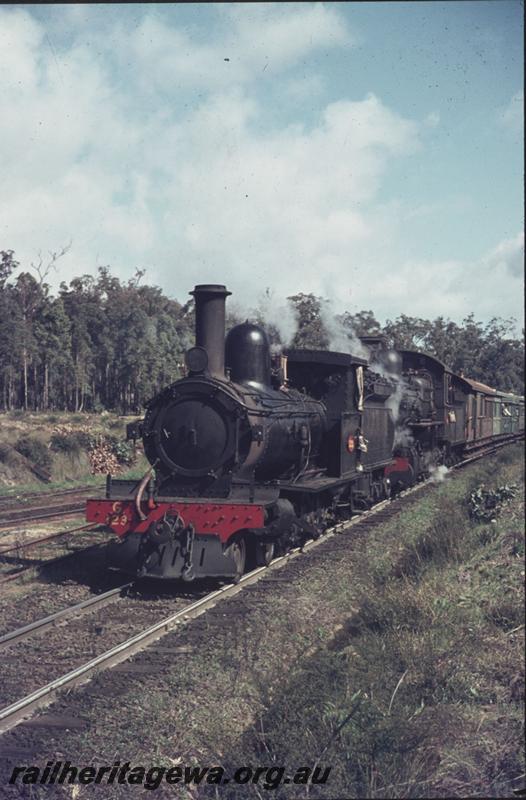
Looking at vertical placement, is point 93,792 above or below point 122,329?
below

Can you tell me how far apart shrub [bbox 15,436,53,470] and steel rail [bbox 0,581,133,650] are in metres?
15.0

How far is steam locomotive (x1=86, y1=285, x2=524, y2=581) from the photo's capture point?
910 centimetres

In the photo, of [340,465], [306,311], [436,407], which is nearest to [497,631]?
[340,465]

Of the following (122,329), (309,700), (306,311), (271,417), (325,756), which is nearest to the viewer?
(325,756)

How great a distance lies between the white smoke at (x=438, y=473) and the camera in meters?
22.3

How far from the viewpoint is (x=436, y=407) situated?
886 inches

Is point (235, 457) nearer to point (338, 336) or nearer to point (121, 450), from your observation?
point (338, 336)

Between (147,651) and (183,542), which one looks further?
(183,542)

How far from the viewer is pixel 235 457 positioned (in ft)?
31.3

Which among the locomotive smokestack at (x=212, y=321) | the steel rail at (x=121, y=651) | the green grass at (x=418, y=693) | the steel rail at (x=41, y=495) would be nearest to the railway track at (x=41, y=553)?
the steel rail at (x=121, y=651)

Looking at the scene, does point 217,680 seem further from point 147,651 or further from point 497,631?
point 497,631

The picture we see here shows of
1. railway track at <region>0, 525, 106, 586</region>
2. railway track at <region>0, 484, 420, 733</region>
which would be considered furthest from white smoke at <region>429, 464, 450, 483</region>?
railway track at <region>0, 525, 106, 586</region>

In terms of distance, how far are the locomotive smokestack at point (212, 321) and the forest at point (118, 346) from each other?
21.6 metres

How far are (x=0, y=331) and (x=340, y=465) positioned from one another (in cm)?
1833
